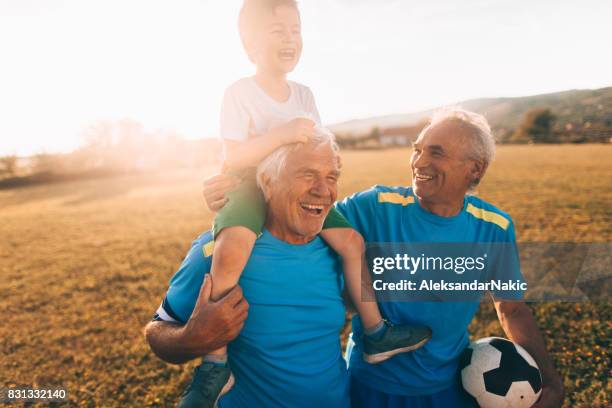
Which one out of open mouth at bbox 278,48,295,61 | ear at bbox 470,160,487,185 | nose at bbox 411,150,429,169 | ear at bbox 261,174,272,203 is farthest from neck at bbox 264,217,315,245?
ear at bbox 470,160,487,185

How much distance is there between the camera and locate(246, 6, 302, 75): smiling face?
2.80m

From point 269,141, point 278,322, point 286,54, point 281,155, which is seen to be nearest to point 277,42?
point 286,54

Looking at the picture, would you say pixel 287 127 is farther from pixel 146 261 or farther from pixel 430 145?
pixel 146 261

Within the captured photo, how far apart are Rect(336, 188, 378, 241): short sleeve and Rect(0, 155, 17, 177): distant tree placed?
38.6m

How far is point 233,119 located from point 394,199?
134 cm

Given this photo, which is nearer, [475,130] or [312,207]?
[312,207]

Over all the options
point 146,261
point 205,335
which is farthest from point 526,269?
point 146,261

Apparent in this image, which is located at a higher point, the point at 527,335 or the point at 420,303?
the point at 420,303

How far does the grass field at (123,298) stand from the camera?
4508mm

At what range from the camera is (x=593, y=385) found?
4035mm

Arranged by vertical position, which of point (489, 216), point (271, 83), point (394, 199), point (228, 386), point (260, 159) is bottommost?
point (228, 386)

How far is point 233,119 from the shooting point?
9.20 ft

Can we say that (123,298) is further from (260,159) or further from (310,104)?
(260,159)

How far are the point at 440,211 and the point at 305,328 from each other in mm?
1300
